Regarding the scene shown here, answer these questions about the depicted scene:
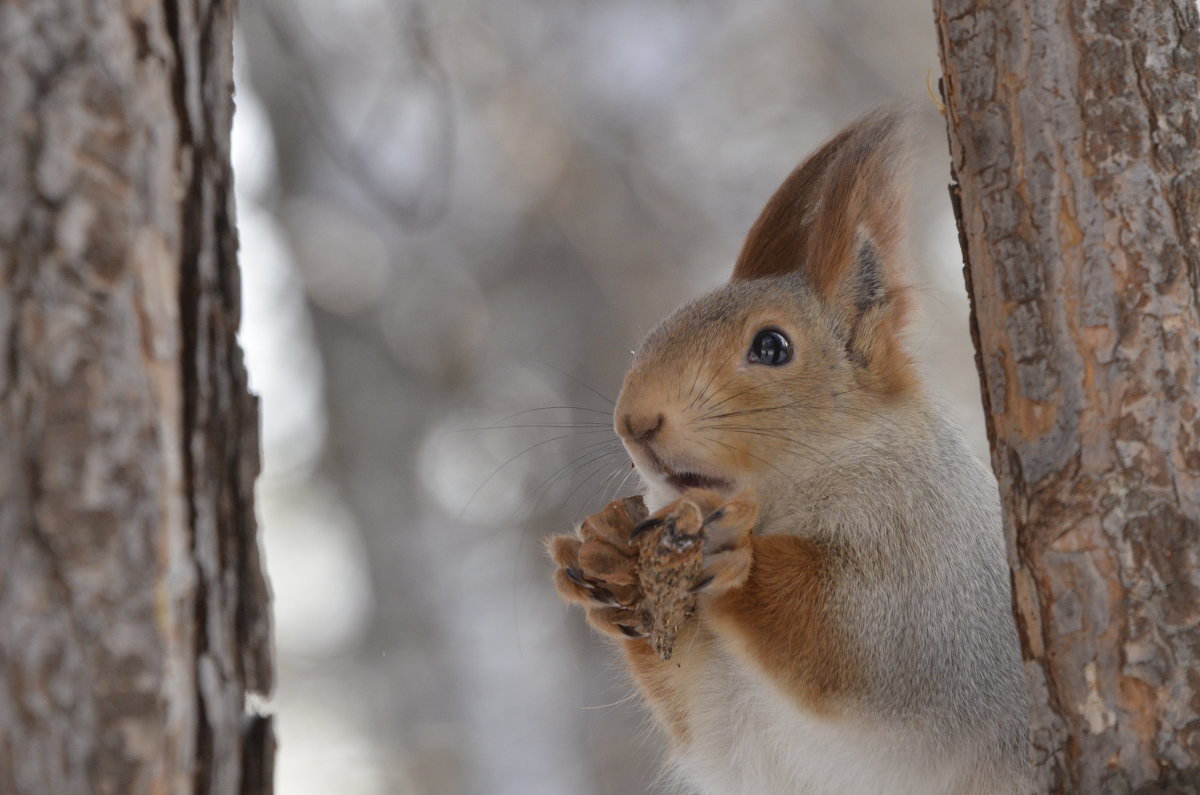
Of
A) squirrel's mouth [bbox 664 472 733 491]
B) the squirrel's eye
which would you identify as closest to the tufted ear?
the squirrel's eye

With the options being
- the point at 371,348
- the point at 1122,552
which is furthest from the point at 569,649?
the point at 1122,552

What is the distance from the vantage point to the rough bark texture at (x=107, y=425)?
85 centimetres

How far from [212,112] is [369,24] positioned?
9.83ft

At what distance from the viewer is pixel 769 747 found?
1715 millimetres

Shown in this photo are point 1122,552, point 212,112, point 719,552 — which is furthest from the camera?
point 719,552

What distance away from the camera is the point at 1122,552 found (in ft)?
3.78

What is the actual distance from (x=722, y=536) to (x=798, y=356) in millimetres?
392

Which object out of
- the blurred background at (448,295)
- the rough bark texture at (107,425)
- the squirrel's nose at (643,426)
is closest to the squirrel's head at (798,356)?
the squirrel's nose at (643,426)

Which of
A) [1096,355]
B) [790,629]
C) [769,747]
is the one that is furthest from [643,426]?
[1096,355]

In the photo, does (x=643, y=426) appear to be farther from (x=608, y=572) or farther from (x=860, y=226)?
(x=860, y=226)

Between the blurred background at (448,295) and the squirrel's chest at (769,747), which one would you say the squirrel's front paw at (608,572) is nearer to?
the squirrel's chest at (769,747)

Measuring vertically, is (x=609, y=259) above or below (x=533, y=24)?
below

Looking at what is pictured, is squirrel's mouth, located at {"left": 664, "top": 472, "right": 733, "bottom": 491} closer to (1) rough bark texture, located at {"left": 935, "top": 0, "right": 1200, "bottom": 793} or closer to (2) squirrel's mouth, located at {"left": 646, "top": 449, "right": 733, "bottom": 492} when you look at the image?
(2) squirrel's mouth, located at {"left": 646, "top": 449, "right": 733, "bottom": 492}

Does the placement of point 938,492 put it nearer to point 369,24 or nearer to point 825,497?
point 825,497
